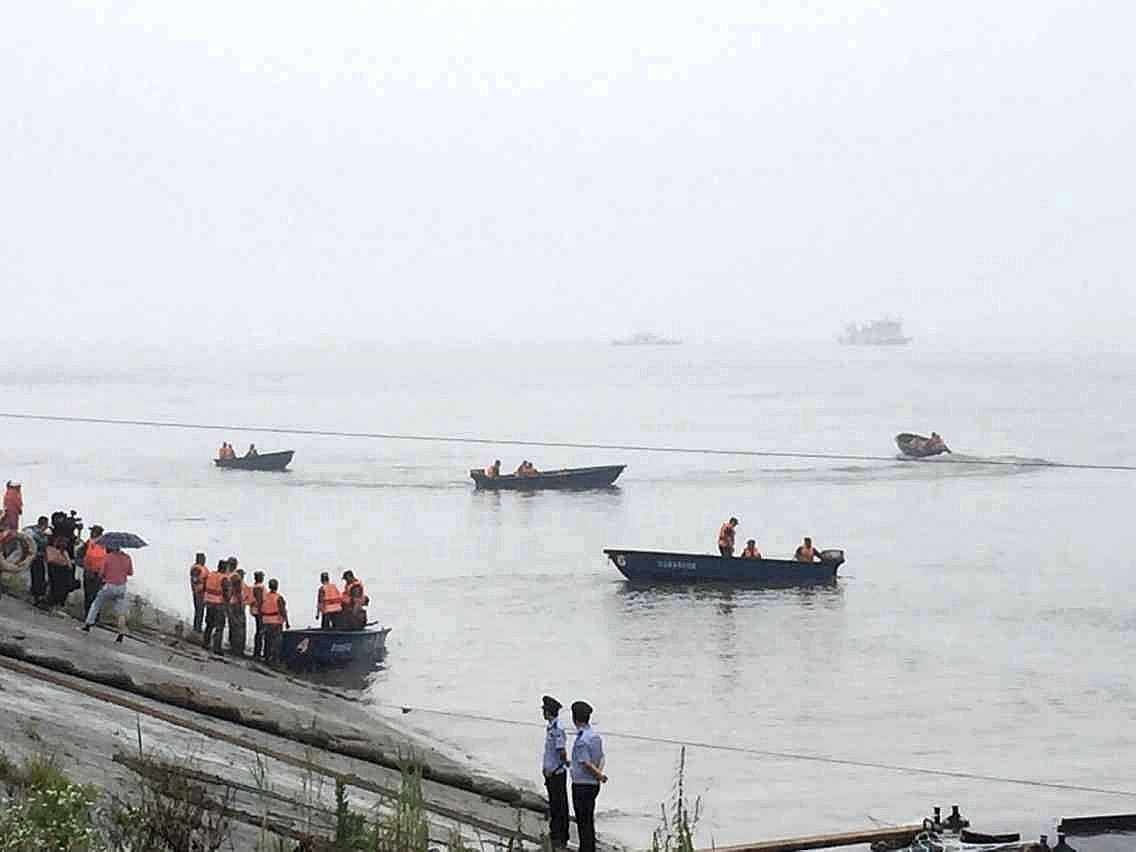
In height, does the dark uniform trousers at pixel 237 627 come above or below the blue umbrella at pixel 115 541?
below

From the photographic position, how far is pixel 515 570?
42781 mm

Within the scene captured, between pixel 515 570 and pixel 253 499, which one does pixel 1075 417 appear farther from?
pixel 515 570

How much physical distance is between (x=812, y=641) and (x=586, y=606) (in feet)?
20.7

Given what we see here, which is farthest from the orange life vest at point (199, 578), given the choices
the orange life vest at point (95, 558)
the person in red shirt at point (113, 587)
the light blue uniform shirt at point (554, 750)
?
the light blue uniform shirt at point (554, 750)

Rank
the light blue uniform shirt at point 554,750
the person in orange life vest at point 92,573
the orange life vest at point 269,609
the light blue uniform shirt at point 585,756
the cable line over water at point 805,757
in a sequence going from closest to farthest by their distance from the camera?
the light blue uniform shirt at point 585,756 < the light blue uniform shirt at point 554,750 < the cable line over water at point 805,757 < the person in orange life vest at point 92,573 < the orange life vest at point 269,609

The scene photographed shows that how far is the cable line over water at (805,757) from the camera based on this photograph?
1977 centimetres

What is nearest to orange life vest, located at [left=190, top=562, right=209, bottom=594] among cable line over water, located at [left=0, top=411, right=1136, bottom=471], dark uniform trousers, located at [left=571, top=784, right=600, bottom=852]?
dark uniform trousers, located at [left=571, top=784, right=600, bottom=852]

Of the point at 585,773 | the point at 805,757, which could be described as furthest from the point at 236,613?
the point at 585,773

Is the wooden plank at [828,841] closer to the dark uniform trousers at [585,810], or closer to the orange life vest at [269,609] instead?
the dark uniform trousers at [585,810]

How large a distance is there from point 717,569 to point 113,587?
64.7 feet

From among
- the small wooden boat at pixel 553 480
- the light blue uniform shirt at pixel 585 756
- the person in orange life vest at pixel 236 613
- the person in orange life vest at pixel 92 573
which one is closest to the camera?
the light blue uniform shirt at pixel 585 756

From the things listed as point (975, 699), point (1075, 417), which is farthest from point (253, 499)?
point (1075, 417)

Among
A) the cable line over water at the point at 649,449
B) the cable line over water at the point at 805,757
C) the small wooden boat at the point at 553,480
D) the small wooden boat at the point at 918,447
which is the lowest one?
the cable line over water at the point at 805,757

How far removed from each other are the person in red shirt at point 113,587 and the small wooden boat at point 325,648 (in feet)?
13.6
